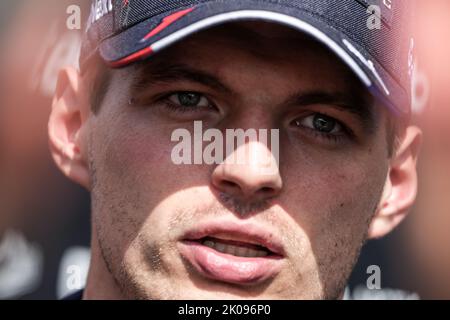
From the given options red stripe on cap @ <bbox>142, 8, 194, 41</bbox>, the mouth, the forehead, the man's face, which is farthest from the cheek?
red stripe on cap @ <bbox>142, 8, 194, 41</bbox>

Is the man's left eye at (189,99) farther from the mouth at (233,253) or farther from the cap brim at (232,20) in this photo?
the mouth at (233,253)

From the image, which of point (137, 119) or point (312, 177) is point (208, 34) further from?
point (312, 177)

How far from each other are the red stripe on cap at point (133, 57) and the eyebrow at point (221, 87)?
138 mm

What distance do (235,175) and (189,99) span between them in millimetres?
286

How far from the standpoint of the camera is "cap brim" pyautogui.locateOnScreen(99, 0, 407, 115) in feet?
4.86

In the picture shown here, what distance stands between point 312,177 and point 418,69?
67.3 inches

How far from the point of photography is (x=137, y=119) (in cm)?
174

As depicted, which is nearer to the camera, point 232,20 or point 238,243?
point 232,20

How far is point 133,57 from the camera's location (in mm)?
1518

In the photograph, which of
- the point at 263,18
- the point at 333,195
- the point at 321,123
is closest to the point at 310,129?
the point at 321,123

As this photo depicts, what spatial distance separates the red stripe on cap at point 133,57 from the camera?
150 cm

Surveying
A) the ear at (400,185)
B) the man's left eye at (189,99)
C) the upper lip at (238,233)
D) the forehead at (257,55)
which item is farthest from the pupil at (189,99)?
the ear at (400,185)

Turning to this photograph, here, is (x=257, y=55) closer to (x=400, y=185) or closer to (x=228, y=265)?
(x=228, y=265)

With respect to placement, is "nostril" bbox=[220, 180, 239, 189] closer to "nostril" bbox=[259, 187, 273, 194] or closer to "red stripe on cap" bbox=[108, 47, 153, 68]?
"nostril" bbox=[259, 187, 273, 194]
